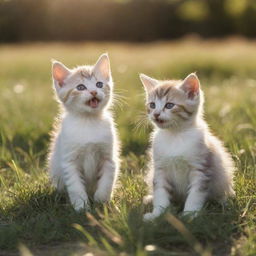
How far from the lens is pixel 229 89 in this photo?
8.22 metres

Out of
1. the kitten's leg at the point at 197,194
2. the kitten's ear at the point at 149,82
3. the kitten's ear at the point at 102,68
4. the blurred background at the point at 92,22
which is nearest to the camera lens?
the kitten's leg at the point at 197,194

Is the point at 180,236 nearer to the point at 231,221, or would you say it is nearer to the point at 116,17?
the point at 231,221

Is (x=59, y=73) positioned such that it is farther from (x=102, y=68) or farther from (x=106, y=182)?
(x=106, y=182)

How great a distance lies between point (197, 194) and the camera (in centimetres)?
339

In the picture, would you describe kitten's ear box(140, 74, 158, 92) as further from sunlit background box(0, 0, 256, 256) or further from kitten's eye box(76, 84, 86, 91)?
kitten's eye box(76, 84, 86, 91)

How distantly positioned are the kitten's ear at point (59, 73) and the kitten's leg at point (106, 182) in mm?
682

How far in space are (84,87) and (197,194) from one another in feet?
3.60

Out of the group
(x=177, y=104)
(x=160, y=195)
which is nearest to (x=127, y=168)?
(x=160, y=195)

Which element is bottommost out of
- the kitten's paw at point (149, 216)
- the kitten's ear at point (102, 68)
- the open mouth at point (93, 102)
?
the kitten's paw at point (149, 216)

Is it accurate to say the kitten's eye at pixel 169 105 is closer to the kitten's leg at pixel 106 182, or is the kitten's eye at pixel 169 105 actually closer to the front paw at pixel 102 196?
the kitten's leg at pixel 106 182

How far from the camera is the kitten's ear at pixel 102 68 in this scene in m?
3.91

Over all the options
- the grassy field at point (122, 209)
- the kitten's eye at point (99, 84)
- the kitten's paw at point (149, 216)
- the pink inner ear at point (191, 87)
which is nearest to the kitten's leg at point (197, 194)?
the grassy field at point (122, 209)

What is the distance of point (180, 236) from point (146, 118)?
1.03m

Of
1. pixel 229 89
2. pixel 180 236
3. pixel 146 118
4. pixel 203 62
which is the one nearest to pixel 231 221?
pixel 180 236
